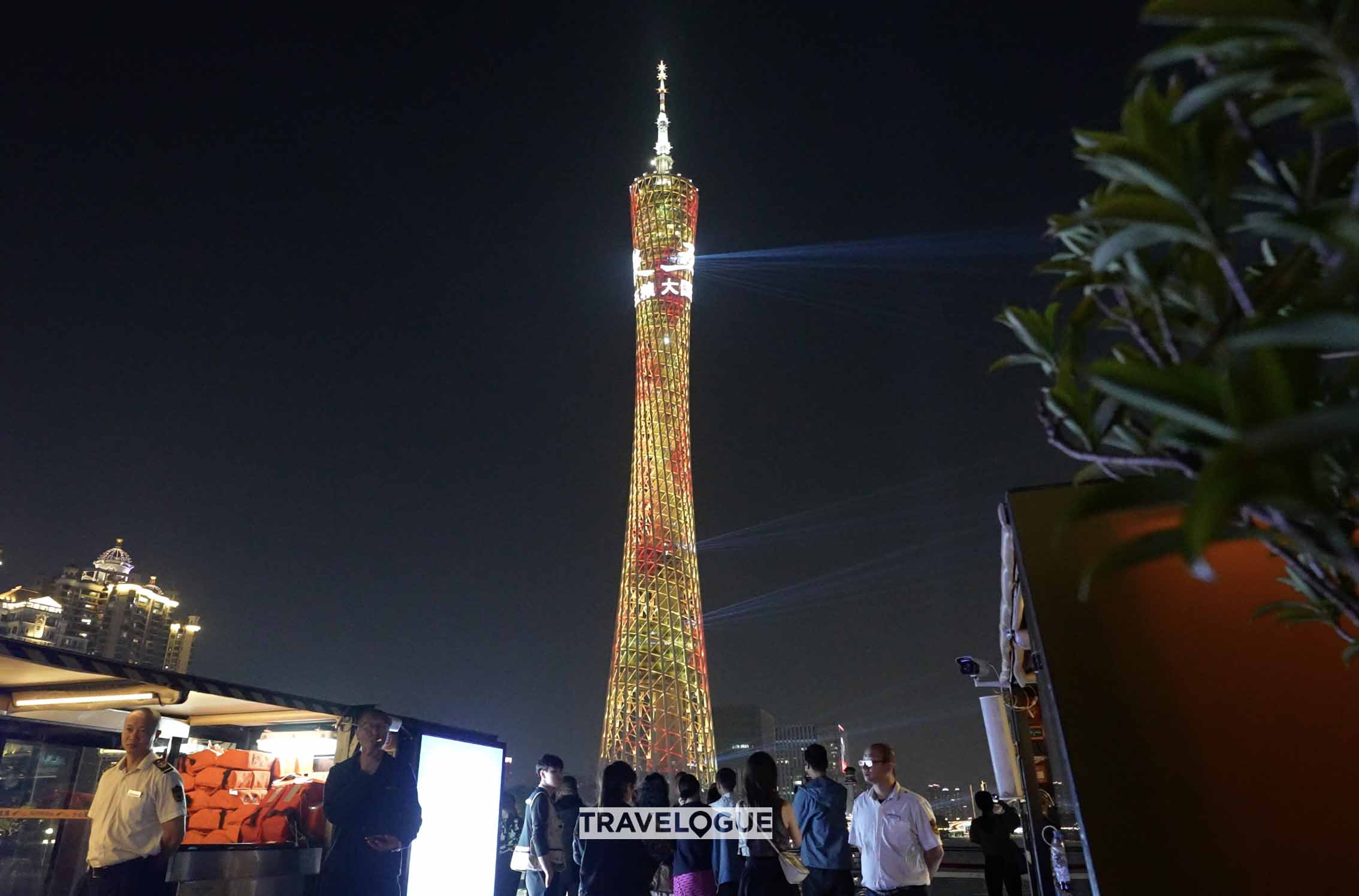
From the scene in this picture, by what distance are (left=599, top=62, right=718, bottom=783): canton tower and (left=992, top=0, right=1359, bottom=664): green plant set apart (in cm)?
1652

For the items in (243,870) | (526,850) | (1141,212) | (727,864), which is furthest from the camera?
(526,850)

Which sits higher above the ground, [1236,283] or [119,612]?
[119,612]

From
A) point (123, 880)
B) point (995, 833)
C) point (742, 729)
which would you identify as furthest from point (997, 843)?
point (742, 729)

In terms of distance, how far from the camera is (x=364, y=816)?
3.76 m

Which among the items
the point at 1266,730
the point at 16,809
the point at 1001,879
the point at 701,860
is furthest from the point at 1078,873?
the point at 16,809

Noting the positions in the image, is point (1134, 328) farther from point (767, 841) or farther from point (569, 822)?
point (569, 822)

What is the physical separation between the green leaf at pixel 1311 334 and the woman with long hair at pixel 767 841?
12.2 ft

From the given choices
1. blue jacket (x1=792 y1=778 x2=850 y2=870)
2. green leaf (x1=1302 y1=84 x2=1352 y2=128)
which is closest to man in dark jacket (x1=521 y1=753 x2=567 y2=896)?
blue jacket (x1=792 y1=778 x2=850 y2=870)

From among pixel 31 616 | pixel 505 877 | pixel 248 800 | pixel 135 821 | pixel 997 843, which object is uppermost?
pixel 31 616

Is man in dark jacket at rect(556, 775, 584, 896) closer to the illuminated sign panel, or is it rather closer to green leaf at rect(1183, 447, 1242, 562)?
the illuminated sign panel

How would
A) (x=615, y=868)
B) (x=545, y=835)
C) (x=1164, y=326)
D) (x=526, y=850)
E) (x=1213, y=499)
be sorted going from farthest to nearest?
1. (x=526, y=850)
2. (x=545, y=835)
3. (x=615, y=868)
4. (x=1164, y=326)
5. (x=1213, y=499)

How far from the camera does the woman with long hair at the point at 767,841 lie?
4.05 m

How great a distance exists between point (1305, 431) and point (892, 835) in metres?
3.84

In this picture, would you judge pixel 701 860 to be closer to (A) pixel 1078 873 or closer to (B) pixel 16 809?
(B) pixel 16 809
